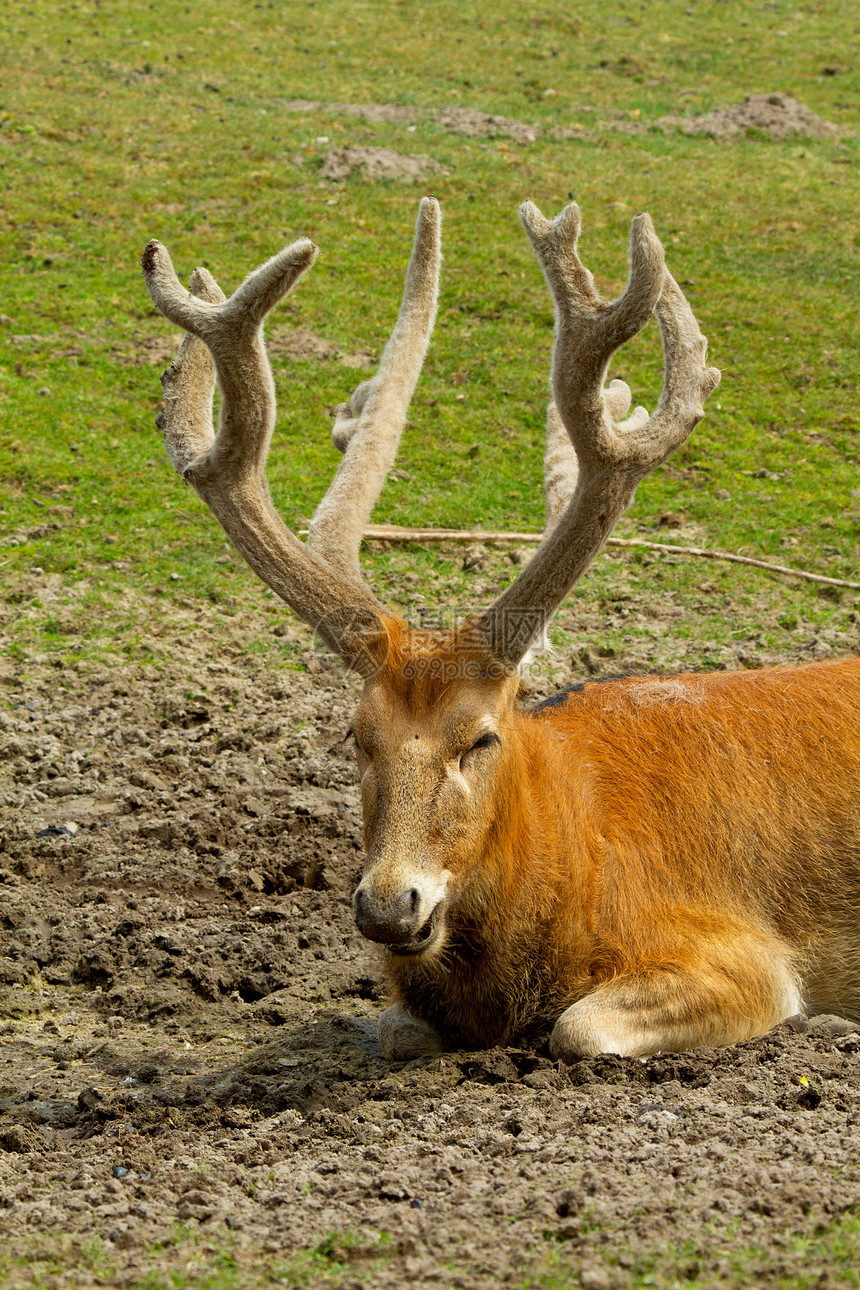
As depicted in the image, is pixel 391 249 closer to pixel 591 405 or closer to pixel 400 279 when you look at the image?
pixel 400 279

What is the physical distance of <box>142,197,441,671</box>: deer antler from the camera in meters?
4.98

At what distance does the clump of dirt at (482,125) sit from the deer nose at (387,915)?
62.5 feet

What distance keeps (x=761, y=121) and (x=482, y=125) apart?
558 cm

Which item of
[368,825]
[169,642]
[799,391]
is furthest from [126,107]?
[368,825]

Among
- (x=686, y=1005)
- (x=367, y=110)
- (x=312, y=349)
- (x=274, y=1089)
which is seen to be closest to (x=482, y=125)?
(x=367, y=110)

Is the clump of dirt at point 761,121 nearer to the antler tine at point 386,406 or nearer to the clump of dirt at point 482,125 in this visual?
the clump of dirt at point 482,125

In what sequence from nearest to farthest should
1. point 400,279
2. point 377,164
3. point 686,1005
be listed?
point 686,1005 < point 400,279 < point 377,164

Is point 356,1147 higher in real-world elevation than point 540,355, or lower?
lower

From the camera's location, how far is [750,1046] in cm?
498

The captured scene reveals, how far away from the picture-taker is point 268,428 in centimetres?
531

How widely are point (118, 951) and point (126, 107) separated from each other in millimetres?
17326

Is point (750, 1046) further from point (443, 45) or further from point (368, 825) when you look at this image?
point (443, 45)

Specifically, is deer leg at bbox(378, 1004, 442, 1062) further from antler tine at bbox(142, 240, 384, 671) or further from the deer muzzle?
antler tine at bbox(142, 240, 384, 671)

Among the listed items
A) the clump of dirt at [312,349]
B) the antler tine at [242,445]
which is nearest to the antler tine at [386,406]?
the antler tine at [242,445]
